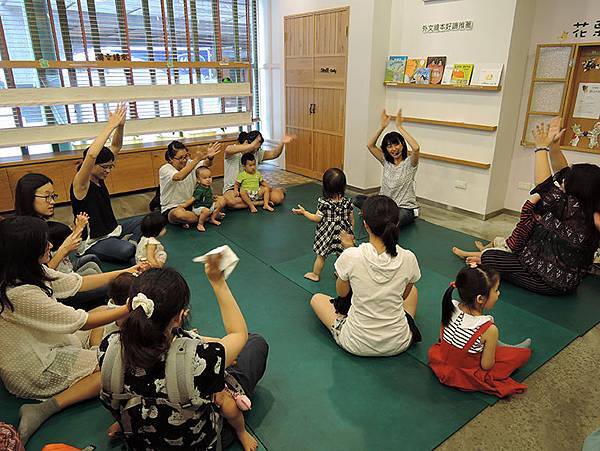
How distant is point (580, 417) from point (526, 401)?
23cm

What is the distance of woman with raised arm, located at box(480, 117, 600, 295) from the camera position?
280 cm

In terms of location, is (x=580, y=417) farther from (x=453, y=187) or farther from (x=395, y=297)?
(x=453, y=187)

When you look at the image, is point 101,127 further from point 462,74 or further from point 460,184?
point 460,184

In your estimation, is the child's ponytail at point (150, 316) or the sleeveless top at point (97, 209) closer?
the child's ponytail at point (150, 316)

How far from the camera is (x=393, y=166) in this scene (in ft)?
14.4

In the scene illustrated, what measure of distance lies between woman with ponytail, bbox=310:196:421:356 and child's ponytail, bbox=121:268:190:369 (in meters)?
1.11

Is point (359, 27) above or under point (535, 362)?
above

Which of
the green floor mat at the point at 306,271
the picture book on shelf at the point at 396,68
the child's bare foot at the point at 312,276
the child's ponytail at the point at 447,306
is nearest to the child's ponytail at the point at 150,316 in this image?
the child's ponytail at the point at 447,306

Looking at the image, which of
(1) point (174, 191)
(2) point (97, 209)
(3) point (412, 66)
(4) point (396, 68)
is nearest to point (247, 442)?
(2) point (97, 209)

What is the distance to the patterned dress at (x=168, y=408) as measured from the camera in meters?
1.27

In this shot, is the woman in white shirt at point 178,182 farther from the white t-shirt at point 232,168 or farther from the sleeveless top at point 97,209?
the sleeveless top at point 97,209

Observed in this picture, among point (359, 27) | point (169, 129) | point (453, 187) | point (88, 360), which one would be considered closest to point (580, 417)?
point (88, 360)

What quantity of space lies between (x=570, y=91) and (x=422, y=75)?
1.52m

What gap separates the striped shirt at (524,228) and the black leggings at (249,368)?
220 cm
